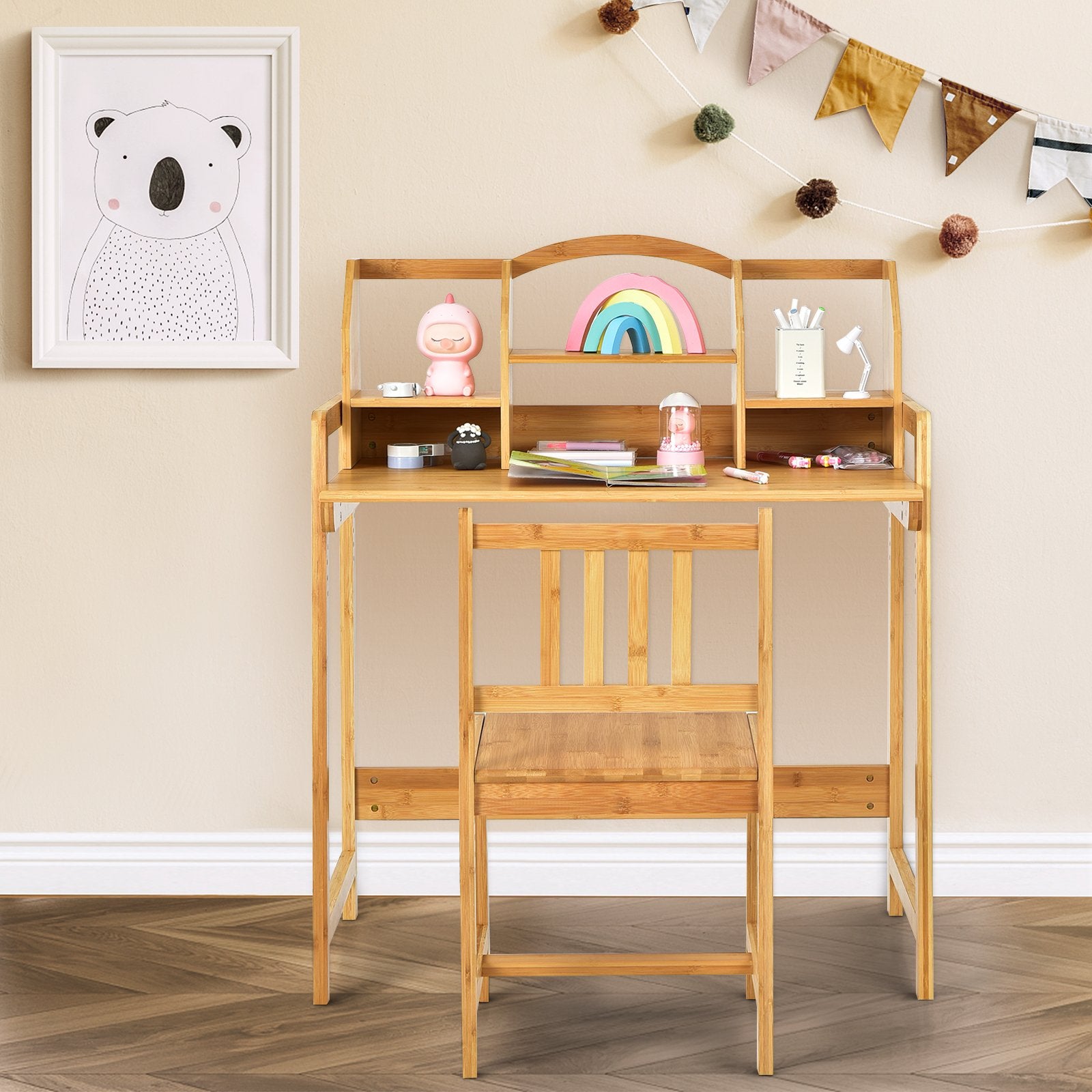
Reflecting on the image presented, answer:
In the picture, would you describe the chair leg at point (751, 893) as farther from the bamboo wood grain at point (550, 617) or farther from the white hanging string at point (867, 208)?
the white hanging string at point (867, 208)

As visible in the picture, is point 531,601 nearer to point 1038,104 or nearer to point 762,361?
point 762,361

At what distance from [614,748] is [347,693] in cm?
70

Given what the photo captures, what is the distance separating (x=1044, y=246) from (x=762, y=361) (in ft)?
1.76

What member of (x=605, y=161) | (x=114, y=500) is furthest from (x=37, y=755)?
(x=605, y=161)

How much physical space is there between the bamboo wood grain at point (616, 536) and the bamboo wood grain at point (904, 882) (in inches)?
31.2

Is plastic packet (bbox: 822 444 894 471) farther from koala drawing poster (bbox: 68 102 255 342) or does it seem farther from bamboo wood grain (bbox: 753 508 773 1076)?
koala drawing poster (bbox: 68 102 255 342)

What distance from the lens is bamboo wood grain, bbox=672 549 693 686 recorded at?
1.66 meters

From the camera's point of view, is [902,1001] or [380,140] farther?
[380,140]

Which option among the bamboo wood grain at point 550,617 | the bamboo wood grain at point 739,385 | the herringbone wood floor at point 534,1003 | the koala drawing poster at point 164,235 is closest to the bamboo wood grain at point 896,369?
the bamboo wood grain at point 739,385

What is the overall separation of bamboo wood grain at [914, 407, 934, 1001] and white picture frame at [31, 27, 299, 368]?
1.12 meters

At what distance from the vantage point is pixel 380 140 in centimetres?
228

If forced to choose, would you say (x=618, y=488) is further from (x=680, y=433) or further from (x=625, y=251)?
(x=625, y=251)

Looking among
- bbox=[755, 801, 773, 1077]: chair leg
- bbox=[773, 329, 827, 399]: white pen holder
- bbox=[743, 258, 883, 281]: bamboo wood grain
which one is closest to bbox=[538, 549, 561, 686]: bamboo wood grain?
bbox=[755, 801, 773, 1077]: chair leg

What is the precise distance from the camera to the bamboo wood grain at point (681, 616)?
1662 millimetres
